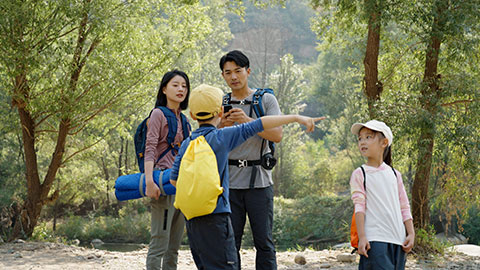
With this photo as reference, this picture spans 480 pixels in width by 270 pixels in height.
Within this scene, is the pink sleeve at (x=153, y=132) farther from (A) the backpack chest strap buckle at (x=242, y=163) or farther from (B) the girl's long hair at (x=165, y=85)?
(A) the backpack chest strap buckle at (x=242, y=163)

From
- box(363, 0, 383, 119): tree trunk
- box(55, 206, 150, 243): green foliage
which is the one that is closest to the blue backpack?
box(363, 0, 383, 119): tree trunk

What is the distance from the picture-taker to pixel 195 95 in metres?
2.83

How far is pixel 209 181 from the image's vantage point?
107 inches

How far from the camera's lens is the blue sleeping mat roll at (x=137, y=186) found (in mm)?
3523

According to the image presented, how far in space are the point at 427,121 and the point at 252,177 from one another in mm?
4029

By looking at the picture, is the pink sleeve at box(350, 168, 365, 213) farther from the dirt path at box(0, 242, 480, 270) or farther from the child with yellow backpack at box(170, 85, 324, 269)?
the dirt path at box(0, 242, 480, 270)

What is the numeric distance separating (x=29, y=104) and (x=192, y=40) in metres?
3.02

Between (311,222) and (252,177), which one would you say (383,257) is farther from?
(311,222)

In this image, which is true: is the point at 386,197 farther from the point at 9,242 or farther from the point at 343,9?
the point at 9,242

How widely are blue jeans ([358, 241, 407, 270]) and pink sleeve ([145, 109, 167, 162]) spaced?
1613 millimetres

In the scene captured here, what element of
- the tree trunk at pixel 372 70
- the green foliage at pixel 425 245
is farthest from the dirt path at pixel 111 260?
the tree trunk at pixel 372 70

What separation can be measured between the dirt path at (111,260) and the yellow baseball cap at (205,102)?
3471 millimetres

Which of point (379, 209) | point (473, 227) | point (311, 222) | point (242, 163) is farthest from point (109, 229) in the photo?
point (379, 209)

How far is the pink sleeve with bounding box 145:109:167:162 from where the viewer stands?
11.8 feet
